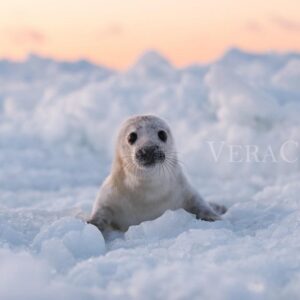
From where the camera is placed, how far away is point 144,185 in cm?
488

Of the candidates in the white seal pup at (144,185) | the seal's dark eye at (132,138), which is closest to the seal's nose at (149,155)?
the white seal pup at (144,185)

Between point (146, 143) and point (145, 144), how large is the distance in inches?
0.9

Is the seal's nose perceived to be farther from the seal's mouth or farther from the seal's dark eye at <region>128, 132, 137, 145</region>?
the seal's dark eye at <region>128, 132, 137, 145</region>

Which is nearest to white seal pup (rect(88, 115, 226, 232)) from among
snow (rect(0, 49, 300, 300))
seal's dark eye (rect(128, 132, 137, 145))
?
seal's dark eye (rect(128, 132, 137, 145))

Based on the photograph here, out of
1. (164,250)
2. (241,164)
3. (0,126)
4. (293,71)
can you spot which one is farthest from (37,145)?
(164,250)

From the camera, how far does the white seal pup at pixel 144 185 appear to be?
15.7 ft

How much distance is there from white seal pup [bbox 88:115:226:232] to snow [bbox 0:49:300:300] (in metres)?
0.25

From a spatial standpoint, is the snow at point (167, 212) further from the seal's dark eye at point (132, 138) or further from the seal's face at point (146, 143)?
the seal's dark eye at point (132, 138)

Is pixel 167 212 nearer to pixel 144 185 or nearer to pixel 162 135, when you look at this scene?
pixel 144 185

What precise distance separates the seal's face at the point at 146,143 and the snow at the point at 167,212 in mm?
464

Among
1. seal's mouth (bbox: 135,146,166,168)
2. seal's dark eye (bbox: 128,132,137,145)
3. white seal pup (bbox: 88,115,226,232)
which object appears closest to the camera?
seal's mouth (bbox: 135,146,166,168)

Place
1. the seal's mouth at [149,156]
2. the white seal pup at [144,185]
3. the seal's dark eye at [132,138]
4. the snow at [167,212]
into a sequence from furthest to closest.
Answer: the seal's dark eye at [132,138] → the white seal pup at [144,185] → the seal's mouth at [149,156] → the snow at [167,212]

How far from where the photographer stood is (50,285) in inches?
120

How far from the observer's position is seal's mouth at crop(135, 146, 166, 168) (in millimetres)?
4668
